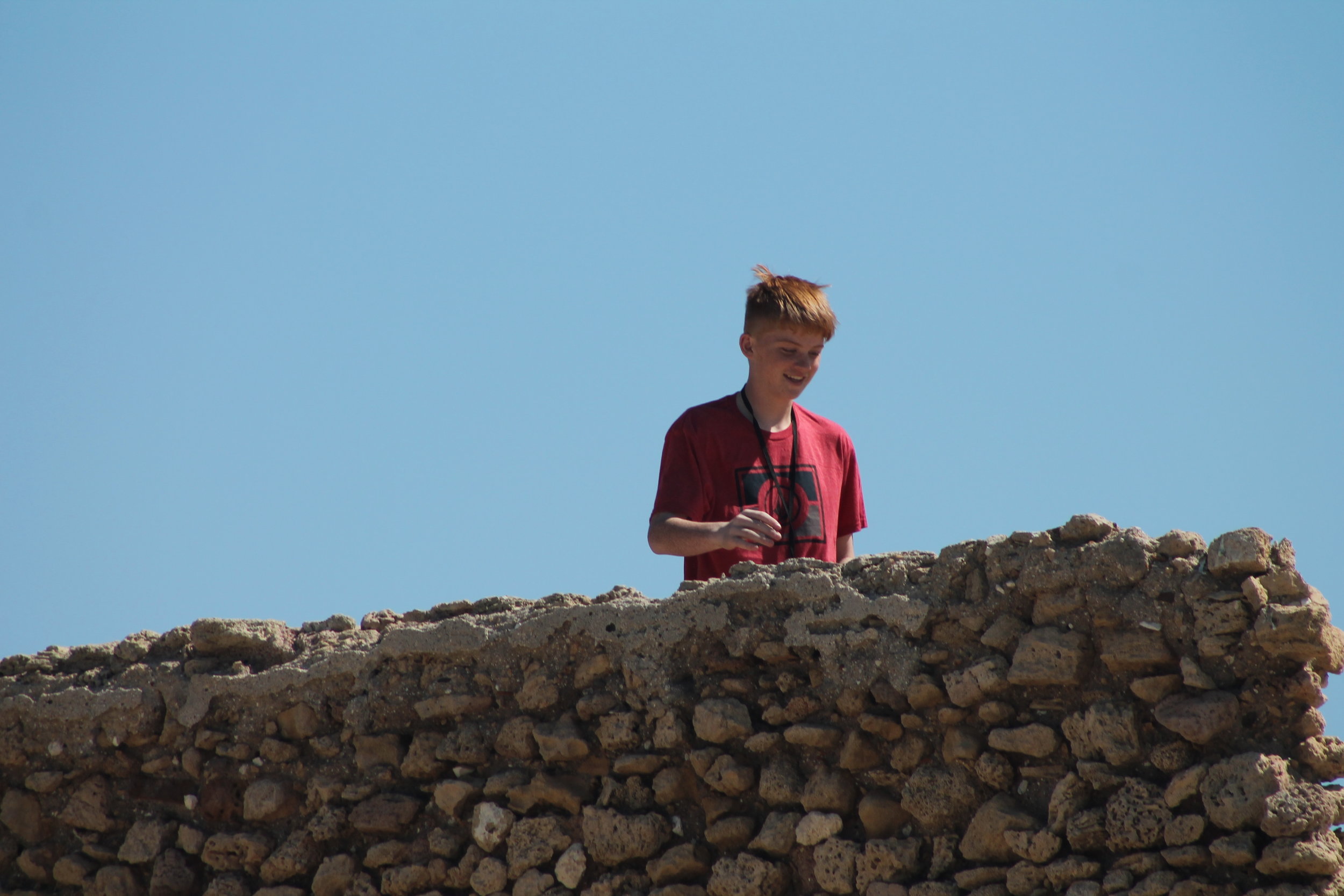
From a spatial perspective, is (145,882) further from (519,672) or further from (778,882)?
(778,882)

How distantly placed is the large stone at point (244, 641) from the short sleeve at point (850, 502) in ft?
6.05

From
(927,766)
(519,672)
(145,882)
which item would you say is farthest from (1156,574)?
(145,882)

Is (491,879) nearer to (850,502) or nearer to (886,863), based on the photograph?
(886,863)

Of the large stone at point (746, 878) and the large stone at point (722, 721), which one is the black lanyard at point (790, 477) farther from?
the large stone at point (746, 878)

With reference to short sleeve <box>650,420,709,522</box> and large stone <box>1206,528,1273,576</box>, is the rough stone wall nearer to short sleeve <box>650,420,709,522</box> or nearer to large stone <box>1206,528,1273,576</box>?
large stone <box>1206,528,1273,576</box>

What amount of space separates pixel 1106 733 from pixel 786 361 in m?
1.73

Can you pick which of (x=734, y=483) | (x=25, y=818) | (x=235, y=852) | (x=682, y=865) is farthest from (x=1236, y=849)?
A: (x=25, y=818)

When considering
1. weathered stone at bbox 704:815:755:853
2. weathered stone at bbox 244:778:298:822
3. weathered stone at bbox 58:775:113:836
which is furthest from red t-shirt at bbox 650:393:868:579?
weathered stone at bbox 58:775:113:836

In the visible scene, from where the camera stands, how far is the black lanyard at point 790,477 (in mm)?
4340

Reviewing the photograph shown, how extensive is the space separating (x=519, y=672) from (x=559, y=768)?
0.99 feet

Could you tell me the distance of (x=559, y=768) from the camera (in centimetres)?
384

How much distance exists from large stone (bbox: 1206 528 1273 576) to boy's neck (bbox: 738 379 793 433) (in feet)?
5.38

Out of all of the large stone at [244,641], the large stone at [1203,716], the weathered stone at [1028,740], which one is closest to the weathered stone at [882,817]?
the weathered stone at [1028,740]

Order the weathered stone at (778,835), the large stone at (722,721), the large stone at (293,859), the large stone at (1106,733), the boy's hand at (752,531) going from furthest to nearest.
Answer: the large stone at (293,859)
the boy's hand at (752,531)
the large stone at (722,721)
the weathered stone at (778,835)
the large stone at (1106,733)
